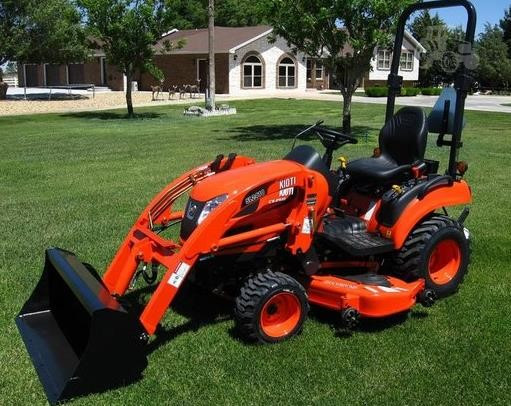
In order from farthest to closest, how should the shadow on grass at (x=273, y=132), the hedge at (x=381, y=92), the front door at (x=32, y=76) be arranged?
the front door at (x=32, y=76)
the hedge at (x=381, y=92)
the shadow on grass at (x=273, y=132)

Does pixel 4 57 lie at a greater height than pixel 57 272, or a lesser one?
greater

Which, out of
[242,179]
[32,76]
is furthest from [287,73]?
[242,179]

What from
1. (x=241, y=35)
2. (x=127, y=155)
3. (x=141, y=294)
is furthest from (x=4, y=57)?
(x=141, y=294)

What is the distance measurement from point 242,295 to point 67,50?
31554 millimetres

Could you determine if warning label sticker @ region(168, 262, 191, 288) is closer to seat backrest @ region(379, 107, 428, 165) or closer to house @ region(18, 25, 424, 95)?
seat backrest @ region(379, 107, 428, 165)

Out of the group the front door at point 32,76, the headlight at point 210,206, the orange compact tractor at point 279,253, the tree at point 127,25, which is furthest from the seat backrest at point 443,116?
the front door at point 32,76

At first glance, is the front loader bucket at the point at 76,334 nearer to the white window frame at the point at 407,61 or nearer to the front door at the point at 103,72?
the front door at the point at 103,72

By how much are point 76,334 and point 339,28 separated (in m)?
13.4

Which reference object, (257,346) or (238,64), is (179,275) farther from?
(238,64)

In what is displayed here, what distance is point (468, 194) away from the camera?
16.0 feet

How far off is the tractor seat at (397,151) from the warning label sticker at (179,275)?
1.72 metres

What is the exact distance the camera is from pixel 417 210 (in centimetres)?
449

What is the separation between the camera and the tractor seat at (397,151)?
15.2 feet

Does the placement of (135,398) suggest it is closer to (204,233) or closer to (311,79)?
(204,233)
